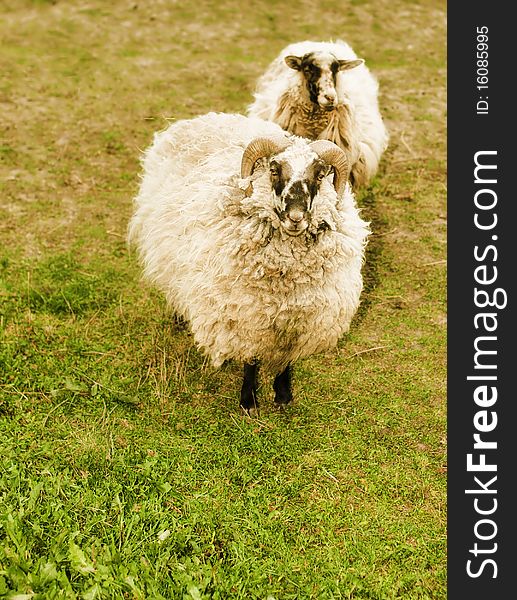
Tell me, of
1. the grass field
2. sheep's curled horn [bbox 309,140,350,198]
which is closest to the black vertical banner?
the grass field

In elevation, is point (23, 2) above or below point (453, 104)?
above

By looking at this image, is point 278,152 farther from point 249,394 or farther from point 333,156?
point 249,394

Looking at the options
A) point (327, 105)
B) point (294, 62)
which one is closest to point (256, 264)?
point (327, 105)

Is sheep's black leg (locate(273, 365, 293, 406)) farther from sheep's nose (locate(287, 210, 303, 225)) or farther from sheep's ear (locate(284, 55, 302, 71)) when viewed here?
sheep's ear (locate(284, 55, 302, 71))

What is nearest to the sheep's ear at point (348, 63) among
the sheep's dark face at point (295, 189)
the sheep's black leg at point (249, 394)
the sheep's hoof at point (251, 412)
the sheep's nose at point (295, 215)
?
the sheep's dark face at point (295, 189)

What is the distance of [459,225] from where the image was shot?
616 centimetres

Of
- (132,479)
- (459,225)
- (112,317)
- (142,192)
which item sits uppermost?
(142,192)

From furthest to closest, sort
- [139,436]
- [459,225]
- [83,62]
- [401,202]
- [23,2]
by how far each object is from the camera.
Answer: [23,2] → [83,62] → [401,202] → [459,225] → [139,436]

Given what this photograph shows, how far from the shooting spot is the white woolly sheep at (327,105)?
218 inches

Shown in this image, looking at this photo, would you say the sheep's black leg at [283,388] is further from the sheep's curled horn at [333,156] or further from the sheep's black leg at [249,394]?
the sheep's curled horn at [333,156]

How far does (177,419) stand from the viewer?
4387mm

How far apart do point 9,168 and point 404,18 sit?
894 cm

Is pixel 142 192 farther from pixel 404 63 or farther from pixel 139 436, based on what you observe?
pixel 404 63

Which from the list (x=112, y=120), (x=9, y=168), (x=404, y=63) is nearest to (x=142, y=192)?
(x=9, y=168)
